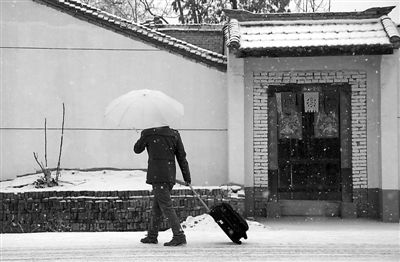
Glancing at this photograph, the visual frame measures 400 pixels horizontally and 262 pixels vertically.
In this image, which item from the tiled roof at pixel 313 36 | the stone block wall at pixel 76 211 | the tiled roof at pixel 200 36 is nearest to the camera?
the stone block wall at pixel 76 211

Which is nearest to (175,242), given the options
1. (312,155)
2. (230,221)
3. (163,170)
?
(230,221)

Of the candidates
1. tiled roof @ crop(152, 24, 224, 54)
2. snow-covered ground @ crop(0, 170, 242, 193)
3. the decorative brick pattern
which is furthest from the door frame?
tiled roof @ crop(152, 24, 224, 54)

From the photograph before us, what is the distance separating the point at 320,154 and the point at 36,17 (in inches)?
270

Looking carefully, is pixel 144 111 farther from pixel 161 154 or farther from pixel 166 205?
pixel 166 205

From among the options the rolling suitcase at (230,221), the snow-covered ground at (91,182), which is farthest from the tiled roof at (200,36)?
the rolling suitcase at (230,221)

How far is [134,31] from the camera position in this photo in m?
14.3

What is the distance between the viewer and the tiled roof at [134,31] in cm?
1423

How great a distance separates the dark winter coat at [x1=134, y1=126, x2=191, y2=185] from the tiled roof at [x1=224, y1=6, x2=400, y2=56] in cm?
462

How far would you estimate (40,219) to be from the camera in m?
12.5

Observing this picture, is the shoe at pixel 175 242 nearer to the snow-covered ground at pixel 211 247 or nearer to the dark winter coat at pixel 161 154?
the snow-covered ground at pixel 211 247

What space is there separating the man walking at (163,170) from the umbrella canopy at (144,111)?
13cm

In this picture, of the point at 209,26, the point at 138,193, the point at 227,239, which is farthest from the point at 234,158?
the point at 209,26

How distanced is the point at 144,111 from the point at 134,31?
5.80 meters

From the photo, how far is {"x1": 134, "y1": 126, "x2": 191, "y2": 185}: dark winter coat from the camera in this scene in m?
8.64
